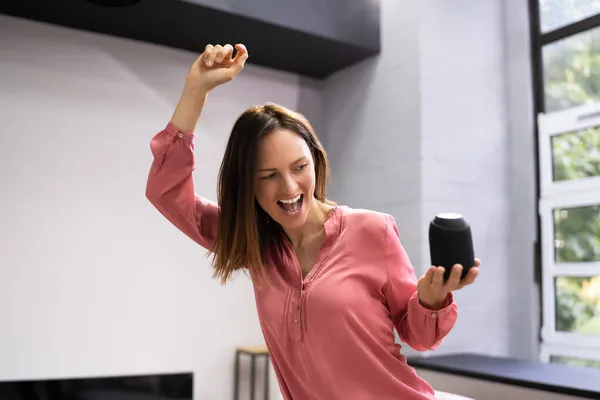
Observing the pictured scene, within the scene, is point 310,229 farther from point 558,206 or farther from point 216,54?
point 558,206

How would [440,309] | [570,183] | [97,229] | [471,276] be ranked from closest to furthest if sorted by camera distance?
[471,276] → [440,309] → [97,229] → [570,183]

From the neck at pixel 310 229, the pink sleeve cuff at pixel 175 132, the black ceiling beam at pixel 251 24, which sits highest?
the black ceiling beam at pixel 251 24

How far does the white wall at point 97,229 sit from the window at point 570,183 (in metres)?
1.53

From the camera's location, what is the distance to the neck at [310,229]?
4.10 feet

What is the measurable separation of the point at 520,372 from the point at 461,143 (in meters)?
1.16

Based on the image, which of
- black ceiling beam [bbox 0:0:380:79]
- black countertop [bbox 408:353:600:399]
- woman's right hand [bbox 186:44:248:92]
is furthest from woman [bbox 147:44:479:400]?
black ceiling beam [bbox 0:0:380:79]

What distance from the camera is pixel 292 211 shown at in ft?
3.74

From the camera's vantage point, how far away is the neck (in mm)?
1249

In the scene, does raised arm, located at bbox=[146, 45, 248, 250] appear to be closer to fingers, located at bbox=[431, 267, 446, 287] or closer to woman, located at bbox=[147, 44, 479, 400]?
woman, located at bbox=[147, 44, 479, 400]

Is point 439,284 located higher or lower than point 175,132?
lower

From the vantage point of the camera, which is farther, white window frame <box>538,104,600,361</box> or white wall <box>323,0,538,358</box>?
white wall <box>323,0,538,358</box>

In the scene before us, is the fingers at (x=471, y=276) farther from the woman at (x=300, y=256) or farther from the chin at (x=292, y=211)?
the chin at (x=292, y=211)

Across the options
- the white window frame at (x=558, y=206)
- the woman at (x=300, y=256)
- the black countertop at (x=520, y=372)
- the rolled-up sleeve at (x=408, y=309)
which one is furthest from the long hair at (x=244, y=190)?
the white window frame at (x=558, y=206)

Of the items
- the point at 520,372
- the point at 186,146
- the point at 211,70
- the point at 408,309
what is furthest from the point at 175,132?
the point at 520,372
